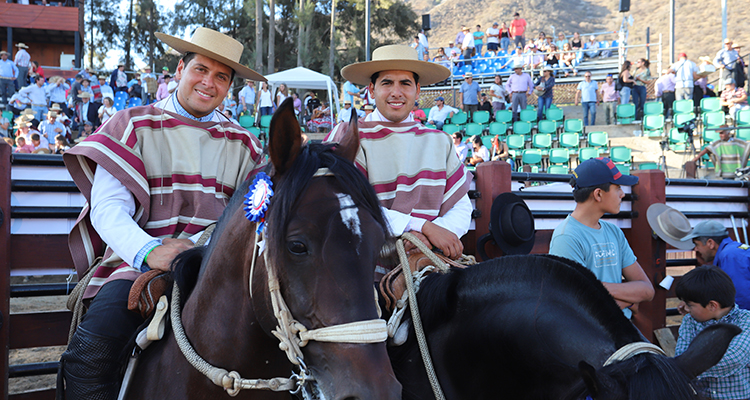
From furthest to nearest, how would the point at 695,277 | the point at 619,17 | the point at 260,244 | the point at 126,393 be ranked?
the point at 619,17 → the point at 695,277 → the point at 126,393 → the point at 260,244

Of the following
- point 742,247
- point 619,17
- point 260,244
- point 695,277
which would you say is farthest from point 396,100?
point 619,17

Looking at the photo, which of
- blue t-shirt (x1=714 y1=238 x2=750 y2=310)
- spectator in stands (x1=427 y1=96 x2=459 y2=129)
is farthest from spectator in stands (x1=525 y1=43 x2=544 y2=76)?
blue t-shirt (x1=714 y1=238 x2=750 y2=310)

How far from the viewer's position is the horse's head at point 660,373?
4.93 ft

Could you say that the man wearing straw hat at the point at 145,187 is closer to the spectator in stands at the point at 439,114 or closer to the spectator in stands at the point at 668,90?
the spectator in stands at the point at 439,114

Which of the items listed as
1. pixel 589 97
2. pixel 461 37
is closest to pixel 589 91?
pixel 589 97

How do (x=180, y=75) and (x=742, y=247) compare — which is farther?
(x=742, y=247)

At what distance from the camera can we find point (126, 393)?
6.76ft

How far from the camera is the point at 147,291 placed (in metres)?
2.11

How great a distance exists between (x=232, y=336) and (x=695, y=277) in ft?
11.1

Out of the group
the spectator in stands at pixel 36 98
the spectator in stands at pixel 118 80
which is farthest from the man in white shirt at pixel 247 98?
the spectator in stands at pixel 36 98

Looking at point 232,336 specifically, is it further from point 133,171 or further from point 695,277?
point 695,277

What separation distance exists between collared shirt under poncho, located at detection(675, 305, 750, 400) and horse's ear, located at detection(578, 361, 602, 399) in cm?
259

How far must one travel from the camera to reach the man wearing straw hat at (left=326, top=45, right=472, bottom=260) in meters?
2.92

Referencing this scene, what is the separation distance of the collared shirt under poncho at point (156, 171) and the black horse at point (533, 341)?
109cm
